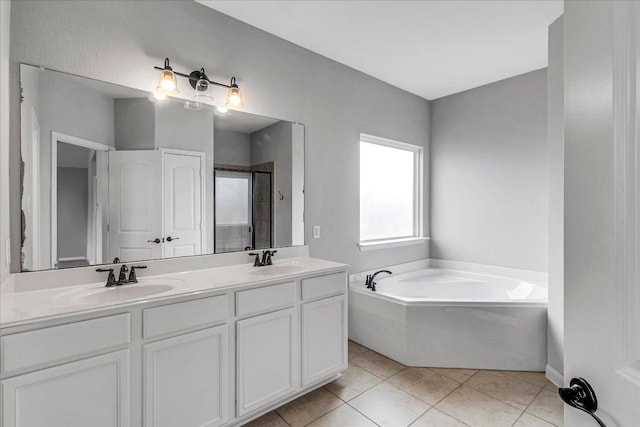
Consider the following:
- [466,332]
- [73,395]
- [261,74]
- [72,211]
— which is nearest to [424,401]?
[466,332]

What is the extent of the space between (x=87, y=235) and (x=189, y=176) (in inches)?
26.7

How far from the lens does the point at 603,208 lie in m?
0.54

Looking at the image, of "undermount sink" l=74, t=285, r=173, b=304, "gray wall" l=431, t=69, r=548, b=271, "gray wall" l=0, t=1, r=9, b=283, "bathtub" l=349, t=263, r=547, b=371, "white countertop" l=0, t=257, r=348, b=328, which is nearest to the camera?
"white countertop" l=0, t=257, r=348, b=328

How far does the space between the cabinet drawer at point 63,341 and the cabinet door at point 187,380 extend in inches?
6.4

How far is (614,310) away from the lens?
20.0 inches

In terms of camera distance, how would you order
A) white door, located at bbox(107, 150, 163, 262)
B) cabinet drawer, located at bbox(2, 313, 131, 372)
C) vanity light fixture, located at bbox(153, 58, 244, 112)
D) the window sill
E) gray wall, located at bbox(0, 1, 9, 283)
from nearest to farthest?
cabinet drawer, located at bbox(2, 313, 131, 372) < gray wall, located at bbox(0, 1, 9, 283) < white door, located at bbox(107, 150, 163, 262) < vanity light fixture, located at bbox(153, 58, 244, 112) < the window sill

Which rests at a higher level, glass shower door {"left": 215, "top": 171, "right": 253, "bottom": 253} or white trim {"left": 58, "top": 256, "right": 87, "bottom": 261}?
glass shower door {"left": 215, "top": 171, "right": 253, "bottom": 253}

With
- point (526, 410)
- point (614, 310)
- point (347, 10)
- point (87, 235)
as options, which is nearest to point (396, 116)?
point (347, 10)

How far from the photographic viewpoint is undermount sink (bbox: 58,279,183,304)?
1533mm

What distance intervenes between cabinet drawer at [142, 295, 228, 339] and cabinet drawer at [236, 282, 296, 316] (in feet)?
0.33

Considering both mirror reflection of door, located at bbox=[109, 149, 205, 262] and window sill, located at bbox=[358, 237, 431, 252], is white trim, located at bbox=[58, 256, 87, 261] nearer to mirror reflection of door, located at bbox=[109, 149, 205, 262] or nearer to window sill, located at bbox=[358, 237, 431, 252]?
mirror reflection of door, located at bbox=[109, 149, 205, 262]

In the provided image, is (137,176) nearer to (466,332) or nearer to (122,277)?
(122,277)

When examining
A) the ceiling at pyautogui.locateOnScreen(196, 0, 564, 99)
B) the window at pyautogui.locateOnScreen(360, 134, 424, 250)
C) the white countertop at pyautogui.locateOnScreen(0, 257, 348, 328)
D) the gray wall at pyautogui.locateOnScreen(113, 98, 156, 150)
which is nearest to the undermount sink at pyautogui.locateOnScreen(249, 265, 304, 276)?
the white countertop at pyautogui.locateOnScreen(0, 257, 348, 328)

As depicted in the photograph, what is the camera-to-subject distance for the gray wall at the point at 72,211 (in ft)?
5.62
